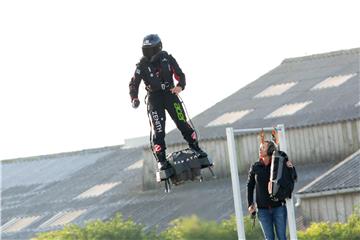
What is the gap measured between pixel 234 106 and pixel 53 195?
10717 mm

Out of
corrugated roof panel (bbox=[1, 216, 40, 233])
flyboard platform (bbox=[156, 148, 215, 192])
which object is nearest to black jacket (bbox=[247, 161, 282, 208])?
flyboard platform (bbox=[156, 148, 215, 192])

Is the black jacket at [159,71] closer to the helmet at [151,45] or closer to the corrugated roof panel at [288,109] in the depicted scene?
the helmet at [151,45]

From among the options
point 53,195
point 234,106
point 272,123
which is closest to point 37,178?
point 53,195

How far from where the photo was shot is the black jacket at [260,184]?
3014 centimetres

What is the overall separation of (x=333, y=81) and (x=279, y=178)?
2072 inches

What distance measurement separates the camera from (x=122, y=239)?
61.0 meters

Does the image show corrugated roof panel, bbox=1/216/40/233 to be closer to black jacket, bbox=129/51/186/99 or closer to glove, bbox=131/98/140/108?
glove, bbox=131/98/140/108

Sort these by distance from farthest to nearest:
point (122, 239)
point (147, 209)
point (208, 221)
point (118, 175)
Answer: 1. point (118, 175)
2. point (147, 209)
3. point (122, 239)
4. point (208, 221)

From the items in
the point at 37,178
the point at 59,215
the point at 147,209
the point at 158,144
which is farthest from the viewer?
the point at 37,178

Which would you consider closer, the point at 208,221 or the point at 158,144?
the point at 158,144

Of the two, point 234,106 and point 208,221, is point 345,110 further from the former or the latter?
point 208,221

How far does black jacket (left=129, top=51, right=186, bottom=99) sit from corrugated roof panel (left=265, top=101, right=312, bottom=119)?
158 feet

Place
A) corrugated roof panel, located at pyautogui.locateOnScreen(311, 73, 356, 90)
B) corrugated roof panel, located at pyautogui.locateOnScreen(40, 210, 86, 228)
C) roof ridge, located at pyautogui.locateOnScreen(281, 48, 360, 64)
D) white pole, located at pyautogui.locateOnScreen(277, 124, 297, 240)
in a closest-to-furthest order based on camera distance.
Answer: white pole, located at pyautogui.locateOnScreen(277, 124, 297, 240), corrugated roof panel, located at pyautogui.locateOnScreen(40, 210, 86, 228), corrugated roof panel, located at pyautogui.locateOnScreen(311, 73, 356, 90), roof ridge, located at pyautogui.locateOnScreen(281, 48, 360, 64)

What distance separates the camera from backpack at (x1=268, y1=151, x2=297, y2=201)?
2958cm
